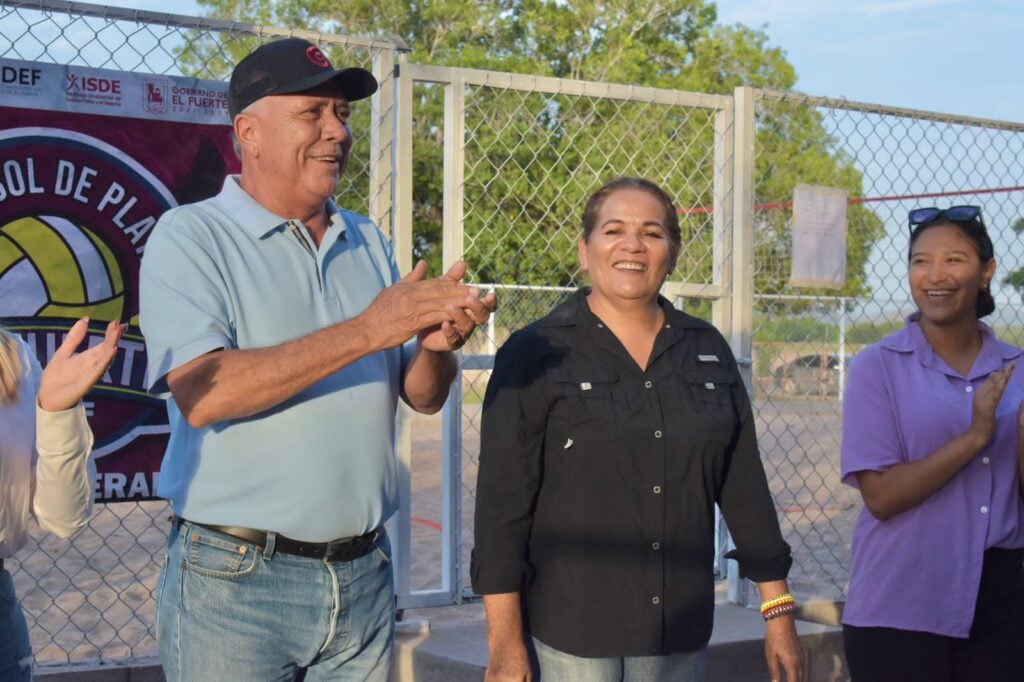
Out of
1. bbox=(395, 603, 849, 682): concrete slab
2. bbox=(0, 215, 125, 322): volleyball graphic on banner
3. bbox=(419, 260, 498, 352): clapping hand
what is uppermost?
bbox=(0, 215, 125, 322): volleyball graphic on banner

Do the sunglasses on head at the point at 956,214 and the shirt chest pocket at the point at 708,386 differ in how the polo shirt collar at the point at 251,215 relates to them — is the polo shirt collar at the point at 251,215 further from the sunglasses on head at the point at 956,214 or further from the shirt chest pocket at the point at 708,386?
the sunglasses on head at the point at 956,214

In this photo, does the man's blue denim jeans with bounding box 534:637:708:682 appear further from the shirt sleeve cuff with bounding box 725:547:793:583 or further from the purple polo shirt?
the purple polo shirt

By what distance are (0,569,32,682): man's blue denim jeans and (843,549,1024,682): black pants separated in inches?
88.9

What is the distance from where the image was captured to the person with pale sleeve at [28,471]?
2674 mm

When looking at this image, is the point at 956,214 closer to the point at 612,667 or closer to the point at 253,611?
the point at 612,667

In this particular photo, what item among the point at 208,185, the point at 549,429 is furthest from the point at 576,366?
the point at 208,185

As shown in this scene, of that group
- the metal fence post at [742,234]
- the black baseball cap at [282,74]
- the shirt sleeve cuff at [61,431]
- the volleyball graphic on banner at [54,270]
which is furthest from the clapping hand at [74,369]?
the metal fence post at [742,234]

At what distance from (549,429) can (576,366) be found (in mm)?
168

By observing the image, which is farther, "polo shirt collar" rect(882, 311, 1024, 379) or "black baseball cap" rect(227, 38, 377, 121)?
"polo shirt collar" rect(882, 311, 1024, 379)

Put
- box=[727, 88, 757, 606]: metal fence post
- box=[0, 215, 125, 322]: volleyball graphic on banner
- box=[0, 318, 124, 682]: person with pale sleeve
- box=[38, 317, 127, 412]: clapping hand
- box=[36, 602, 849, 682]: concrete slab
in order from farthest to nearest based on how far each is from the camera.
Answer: box=[727, 88, 757, 606]: metal fence post, box=[36, 602, 849, 682]: concrete slab, box=[0, 215, 125, 322]: volleyball graphic on banner, box=[0, 318, 124, 682]: person with pale sleeve, box=[38, 317, 127, 412]: clapping hand

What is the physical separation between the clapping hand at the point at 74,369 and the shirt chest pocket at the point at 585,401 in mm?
1029

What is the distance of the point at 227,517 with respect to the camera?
2.57 meters

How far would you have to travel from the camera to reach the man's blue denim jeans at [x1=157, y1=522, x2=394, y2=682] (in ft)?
8.38

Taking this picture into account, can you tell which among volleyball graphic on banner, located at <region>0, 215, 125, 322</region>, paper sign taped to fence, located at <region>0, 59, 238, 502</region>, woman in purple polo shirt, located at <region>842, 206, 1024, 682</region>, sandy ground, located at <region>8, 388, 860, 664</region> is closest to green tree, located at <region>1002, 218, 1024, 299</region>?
sandy ground, located at <region>8, 388, 860, 664</region>
